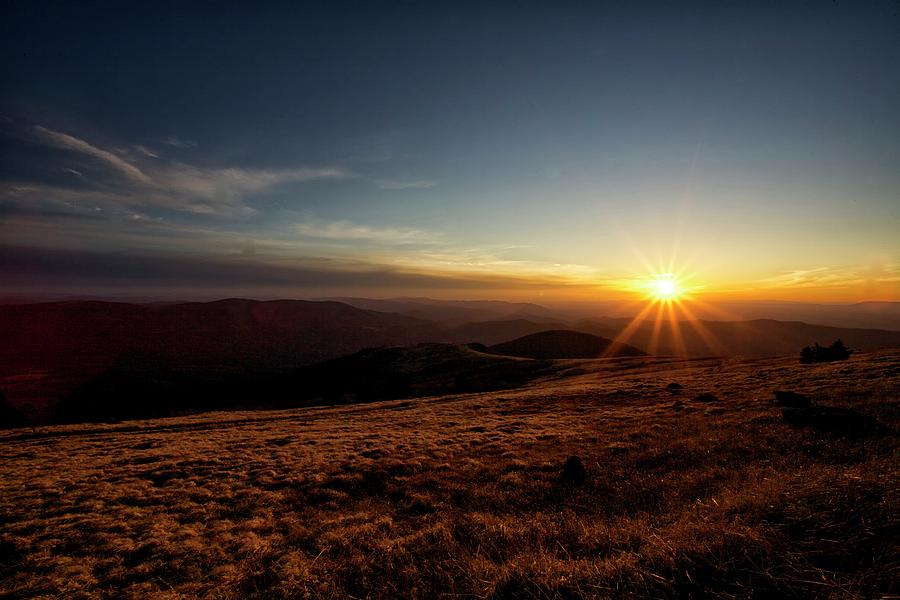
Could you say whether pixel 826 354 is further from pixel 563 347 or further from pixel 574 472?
pixel 563 347

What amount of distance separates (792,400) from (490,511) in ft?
52.3

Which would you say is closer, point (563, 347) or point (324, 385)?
→ point (324, 385)

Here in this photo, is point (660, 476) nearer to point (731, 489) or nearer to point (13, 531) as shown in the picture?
point (731, 489)

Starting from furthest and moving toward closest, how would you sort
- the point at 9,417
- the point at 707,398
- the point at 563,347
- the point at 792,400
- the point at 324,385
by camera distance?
the point at 563,347 < the point at 324,385 < the point at 9,417 < the point at 707,398 < the point at 792,400

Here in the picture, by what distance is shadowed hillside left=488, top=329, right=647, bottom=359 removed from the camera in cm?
11850

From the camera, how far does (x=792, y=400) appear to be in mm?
15711

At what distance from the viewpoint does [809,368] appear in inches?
1051

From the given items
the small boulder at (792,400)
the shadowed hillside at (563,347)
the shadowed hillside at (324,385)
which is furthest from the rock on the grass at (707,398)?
the shadowed hillside at (563,347)

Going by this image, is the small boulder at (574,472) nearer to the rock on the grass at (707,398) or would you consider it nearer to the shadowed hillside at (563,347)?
the rock on the grass at (707,398)

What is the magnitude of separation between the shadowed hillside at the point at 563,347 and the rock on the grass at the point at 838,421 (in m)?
103

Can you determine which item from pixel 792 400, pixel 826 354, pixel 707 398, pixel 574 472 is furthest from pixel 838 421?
pixel 826 354

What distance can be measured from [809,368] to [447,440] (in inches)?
1154

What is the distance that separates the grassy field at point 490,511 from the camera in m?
3.62

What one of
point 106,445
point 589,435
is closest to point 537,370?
point 589,435
